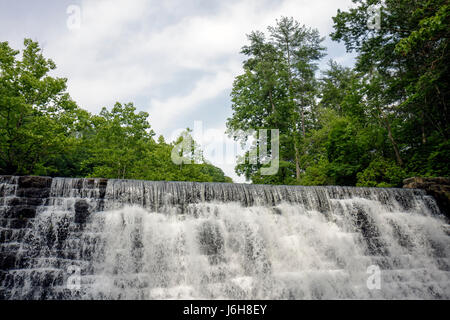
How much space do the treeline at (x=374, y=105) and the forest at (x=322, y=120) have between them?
7 cm

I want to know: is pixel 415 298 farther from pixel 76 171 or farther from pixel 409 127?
pixel 76 171

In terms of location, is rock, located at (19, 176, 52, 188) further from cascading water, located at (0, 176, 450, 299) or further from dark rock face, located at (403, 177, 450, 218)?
dark rock face, located at (403, 177, 450, 218)

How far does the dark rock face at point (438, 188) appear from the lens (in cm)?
1008

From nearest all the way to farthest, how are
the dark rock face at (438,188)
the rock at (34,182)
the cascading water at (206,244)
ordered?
the cascading water at (206,244)
the rock at (34,182)
the dark rock face at (438,188)

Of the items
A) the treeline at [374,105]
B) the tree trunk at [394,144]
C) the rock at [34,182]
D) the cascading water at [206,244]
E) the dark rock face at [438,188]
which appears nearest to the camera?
the cascading water at [206,244]

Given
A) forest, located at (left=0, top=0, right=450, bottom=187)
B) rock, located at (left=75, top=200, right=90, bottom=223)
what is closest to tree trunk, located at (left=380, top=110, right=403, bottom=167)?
forest, located at (left=0, top=0, right=450, bottom=187)

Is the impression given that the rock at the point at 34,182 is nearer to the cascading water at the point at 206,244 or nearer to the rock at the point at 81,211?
the cascading water at the point at 206,244

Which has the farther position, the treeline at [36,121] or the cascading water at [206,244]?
the treeline at [36,121]

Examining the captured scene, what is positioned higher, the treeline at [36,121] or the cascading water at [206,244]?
the treeline at [36,121]

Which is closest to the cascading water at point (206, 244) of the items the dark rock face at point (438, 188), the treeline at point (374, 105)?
the dark rock face at point (438, 188)

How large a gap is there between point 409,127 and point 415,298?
1306 cm

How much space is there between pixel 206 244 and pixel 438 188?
9.04 m

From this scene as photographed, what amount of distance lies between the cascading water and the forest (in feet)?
21.6
